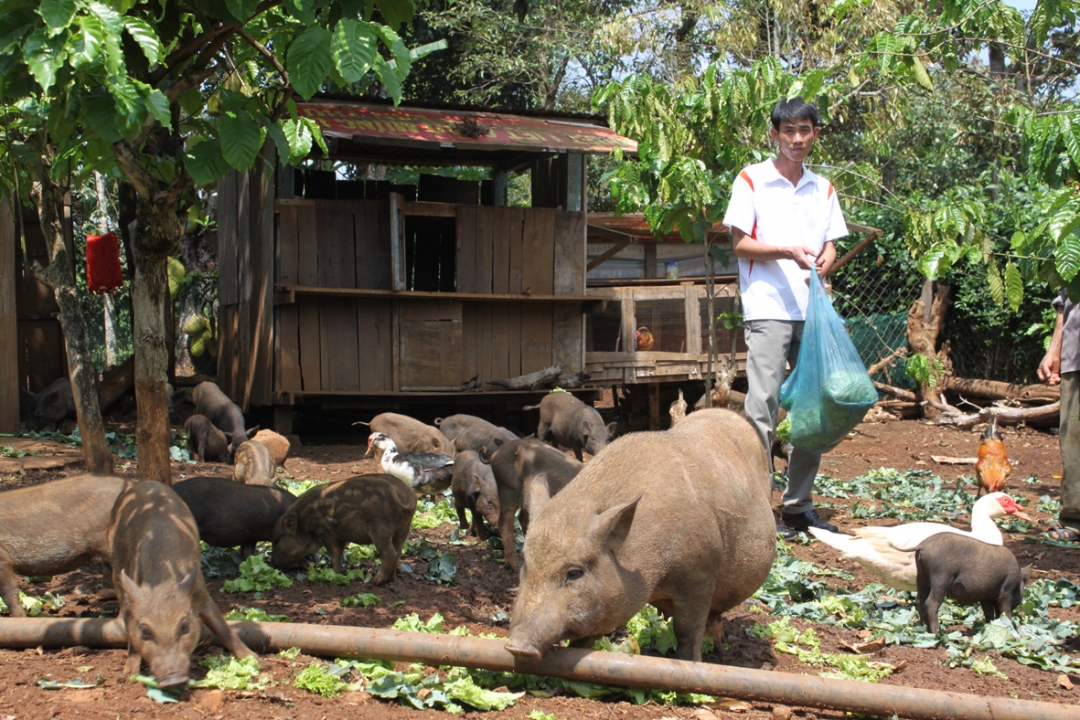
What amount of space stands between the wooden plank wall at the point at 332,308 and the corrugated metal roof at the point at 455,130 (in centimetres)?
124

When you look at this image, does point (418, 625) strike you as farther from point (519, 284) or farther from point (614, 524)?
point (519, 284)

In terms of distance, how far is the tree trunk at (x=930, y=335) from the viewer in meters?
15.7

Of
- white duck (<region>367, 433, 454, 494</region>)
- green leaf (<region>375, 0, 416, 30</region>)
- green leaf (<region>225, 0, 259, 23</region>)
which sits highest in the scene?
green leaf (<region>375, 0, 416, 30</region>)

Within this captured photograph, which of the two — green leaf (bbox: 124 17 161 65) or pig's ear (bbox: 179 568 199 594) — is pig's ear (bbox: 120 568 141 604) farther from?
green leaf (bbox: 124 17 161 65)

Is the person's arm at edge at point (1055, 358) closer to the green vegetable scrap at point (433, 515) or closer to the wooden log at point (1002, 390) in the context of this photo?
the green vegetable scrap at point (433, 515)

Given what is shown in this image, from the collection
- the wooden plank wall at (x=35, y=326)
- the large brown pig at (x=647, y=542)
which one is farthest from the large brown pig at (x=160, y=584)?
the wooden plank wall at (x=35, y=326)

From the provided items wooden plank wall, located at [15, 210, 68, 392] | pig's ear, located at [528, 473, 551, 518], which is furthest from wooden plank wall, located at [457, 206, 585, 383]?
pig's ear, located at [528, 473, 551, 518]

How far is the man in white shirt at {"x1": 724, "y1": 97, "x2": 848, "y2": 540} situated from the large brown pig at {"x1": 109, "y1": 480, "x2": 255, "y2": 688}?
11.7 feet

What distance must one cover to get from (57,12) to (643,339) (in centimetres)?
1216

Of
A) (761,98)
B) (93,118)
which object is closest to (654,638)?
(93,118)

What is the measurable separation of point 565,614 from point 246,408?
1092cm

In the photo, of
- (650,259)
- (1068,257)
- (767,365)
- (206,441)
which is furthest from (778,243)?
(650,259)

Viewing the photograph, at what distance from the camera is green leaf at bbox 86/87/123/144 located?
11.6 feet

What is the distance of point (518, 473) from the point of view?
634 cm
